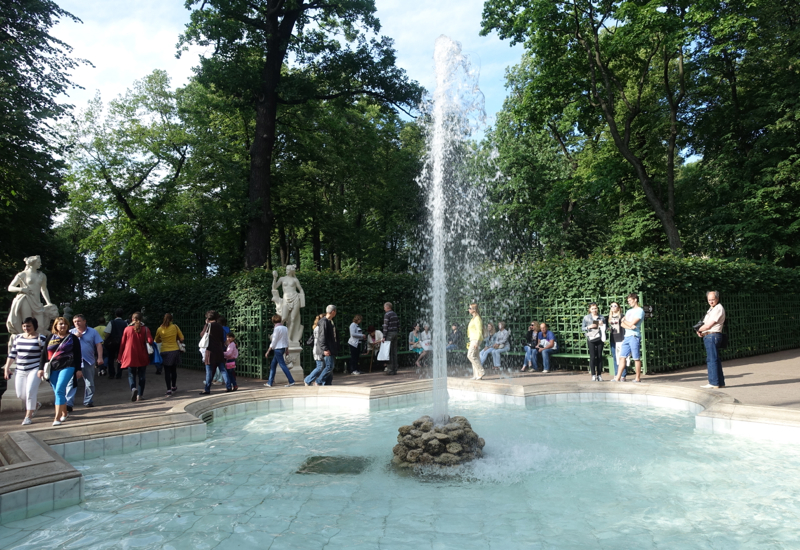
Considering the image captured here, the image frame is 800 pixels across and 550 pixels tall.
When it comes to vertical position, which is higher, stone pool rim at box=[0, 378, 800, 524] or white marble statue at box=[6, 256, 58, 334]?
white marble statue at box=[6, 256, 58, 334]

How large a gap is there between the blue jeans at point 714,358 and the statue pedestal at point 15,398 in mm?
13274

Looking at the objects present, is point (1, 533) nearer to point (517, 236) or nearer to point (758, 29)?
point (758, 29)

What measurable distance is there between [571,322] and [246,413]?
982 centimetres

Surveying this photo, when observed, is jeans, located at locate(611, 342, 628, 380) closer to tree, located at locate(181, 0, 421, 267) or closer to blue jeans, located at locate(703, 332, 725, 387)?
blue jeans, located at locate(703, 332, 725, 387)

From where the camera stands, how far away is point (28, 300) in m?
10.7

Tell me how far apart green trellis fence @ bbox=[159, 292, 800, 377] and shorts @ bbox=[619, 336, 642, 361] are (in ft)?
7.86

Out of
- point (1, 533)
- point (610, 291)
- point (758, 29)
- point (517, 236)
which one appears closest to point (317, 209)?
point (517, 236)

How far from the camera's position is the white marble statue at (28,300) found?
1054 cm

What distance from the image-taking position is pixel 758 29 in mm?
23859

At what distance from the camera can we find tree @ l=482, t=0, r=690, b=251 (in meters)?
20.8

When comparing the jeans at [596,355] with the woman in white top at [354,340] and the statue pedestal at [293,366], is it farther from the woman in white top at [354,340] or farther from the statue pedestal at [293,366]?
the statue pedestal at [293,366]

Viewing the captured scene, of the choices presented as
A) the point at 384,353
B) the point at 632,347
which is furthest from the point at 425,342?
the point at 632,347

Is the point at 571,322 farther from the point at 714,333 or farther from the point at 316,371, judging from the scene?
the point at 316,371

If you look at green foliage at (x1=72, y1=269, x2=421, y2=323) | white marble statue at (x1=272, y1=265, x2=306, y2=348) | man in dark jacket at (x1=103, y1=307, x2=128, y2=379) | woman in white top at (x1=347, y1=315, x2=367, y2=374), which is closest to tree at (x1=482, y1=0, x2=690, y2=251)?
green foliage at (x1=72, y1=269, x2=421, y2=323)
